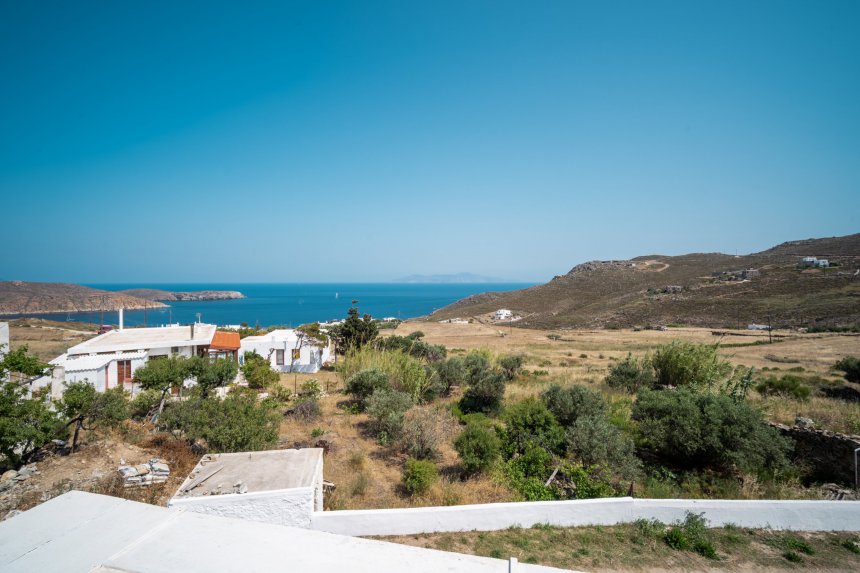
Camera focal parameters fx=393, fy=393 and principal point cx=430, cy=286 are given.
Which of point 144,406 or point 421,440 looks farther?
point 144,406

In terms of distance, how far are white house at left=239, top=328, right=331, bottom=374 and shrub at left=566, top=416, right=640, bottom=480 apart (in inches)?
743

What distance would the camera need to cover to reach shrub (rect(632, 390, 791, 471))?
942 centimetres

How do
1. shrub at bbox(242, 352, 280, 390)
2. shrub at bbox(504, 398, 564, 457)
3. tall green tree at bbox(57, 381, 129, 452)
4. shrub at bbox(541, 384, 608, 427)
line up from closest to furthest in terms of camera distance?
1. tall green tree at bbox(57, 381, 129, 452)
2. shrub at bbox(504, 398, 564, 457)
3. shrub at bbox(541, 384, 608, 427)
4. shrub at bbox(242, 352, 280, 390)

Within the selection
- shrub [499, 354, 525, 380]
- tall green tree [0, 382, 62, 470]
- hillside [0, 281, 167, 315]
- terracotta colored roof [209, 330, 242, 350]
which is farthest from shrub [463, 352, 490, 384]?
hillside [0, 281, 167, 315]

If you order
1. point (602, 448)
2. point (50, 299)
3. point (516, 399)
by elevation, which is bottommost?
point (516, 399)

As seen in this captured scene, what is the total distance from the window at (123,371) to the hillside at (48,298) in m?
91.9

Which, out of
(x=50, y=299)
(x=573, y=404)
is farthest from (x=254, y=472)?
(x=50, y=299)

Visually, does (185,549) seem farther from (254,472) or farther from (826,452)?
(826,452)

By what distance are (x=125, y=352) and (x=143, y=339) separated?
1.64 meters

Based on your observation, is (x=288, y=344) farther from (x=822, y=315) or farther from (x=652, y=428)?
(x=822, y=315)

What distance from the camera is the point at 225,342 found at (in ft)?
72.7

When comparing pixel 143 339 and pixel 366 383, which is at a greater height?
pixel 143 339

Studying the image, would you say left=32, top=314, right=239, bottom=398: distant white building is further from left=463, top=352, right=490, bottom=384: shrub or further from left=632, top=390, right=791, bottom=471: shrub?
left=632, top=390, right=791, bottom=471: shrub

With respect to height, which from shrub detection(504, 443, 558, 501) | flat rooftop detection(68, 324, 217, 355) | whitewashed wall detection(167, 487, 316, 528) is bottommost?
shrub detection(504, 443, 558, 501)
